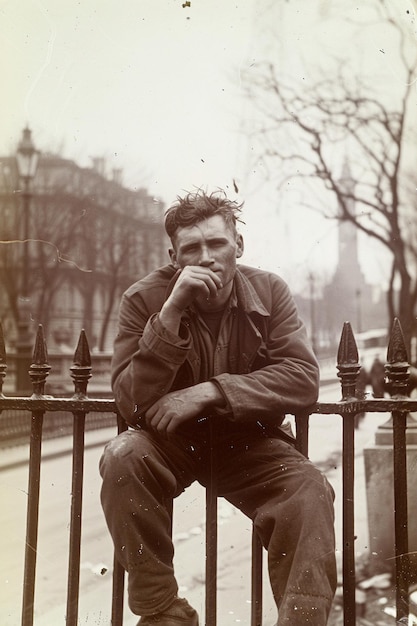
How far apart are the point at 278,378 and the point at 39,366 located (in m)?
0.97

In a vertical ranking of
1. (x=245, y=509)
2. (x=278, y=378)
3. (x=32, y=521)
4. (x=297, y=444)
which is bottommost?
(x=32, y=521)

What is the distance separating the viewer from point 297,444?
6.44 feet

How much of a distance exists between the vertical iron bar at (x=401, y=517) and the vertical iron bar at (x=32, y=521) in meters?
1.42

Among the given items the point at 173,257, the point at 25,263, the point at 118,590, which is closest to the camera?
the point at 173,257

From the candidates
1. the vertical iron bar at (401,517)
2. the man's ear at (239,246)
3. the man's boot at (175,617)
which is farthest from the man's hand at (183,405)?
the vertical iron bar at (401,517)

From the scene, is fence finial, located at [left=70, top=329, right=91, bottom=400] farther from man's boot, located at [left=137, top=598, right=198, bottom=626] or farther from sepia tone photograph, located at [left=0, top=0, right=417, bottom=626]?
man's boot, located at [left=137, top=598, right=198, bottom=626]

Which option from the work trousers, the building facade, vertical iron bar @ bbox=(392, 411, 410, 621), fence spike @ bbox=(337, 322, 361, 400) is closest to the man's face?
the building facade

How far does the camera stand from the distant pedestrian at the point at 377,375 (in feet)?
7.65

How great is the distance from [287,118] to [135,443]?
1.43 m

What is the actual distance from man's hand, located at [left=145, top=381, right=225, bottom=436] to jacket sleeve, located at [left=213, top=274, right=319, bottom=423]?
1.7 inches

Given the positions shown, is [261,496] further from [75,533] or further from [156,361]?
[75,533]

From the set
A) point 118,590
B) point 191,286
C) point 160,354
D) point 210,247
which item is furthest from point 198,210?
point 118,590

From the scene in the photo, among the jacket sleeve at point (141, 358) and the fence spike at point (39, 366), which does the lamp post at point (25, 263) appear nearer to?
the fence spike at point (39, 366)

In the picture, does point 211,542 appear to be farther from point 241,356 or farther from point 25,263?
point 25,263
